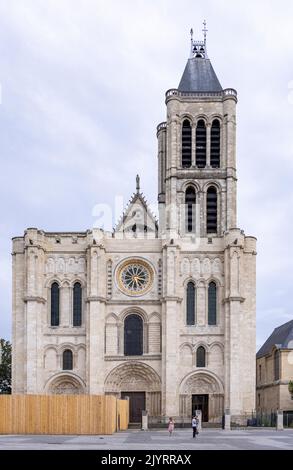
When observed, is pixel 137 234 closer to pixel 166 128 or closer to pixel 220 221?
pixel 220 221

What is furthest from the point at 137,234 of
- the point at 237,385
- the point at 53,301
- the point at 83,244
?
the point at 237,385

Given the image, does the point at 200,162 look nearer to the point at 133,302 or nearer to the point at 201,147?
the point at 201,147

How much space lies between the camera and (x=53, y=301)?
59875 mm

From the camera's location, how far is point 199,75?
69.2m

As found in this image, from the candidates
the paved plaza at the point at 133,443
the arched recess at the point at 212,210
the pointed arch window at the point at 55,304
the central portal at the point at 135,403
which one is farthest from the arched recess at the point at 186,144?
the paved plaza at the point at 133,443

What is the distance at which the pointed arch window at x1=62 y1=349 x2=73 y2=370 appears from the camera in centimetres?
5914

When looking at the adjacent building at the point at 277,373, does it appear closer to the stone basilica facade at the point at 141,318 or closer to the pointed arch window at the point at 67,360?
the stone basilica facade at the point at 141,318

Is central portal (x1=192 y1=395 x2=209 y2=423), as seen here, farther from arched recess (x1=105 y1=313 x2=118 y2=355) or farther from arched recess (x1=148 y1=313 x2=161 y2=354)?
arched recess (x1=105 y1=313 x2=118 y2=355)

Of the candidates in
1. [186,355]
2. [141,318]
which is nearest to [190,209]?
[141,318]

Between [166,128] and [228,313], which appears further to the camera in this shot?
[166,128]

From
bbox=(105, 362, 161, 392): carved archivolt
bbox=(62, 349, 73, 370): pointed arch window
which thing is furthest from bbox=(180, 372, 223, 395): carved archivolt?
bbox=(62, 349, 73, 370): pointed arch window

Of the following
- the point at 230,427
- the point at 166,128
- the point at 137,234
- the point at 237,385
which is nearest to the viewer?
the point at 230,427

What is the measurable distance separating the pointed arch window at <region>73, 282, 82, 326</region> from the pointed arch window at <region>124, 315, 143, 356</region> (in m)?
3.73

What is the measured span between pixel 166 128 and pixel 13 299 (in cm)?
2097
